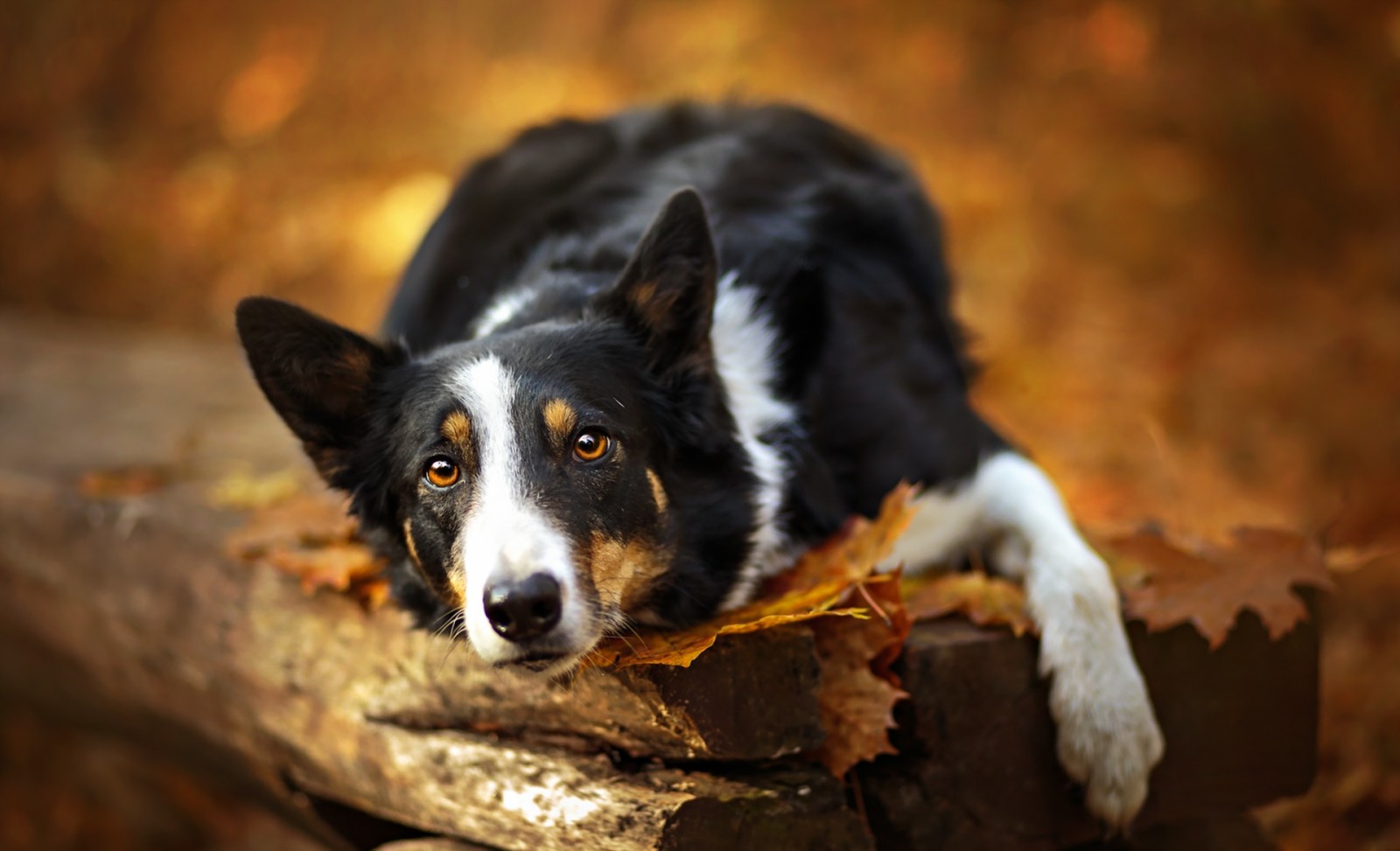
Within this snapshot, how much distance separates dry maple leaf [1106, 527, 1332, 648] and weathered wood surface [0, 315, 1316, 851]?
0.09m

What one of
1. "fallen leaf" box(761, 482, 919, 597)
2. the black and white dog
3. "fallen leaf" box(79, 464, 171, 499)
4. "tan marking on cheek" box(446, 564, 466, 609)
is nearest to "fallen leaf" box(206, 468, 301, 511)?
"fallen leaf" box(79, 464, 171, 499)

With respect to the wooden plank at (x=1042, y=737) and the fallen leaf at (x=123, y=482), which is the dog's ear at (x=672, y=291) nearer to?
the wooden plank at (x=1042, y=737)

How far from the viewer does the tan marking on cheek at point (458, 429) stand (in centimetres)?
240

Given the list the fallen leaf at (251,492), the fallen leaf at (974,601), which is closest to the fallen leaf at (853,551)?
the fallen leaf at (974,601)

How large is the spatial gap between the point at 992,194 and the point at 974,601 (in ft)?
17.9

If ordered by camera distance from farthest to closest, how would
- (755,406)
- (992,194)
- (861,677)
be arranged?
(992,194) < (755,406) < (861,677)

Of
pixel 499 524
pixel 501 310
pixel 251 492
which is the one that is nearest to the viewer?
pixel 499 524

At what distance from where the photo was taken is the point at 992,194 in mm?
7699

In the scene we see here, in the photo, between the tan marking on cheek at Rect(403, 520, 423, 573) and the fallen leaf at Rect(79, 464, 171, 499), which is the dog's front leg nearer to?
the tan marking on cheek at Rect(403, 520, 423, 573)

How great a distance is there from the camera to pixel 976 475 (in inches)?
125

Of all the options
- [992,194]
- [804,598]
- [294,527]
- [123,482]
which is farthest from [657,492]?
[992,194]

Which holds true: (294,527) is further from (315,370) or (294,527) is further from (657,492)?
(657,492)

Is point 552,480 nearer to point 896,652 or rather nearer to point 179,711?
point 896,652

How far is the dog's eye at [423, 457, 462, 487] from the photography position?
2.43 m
